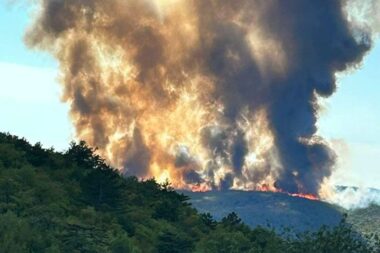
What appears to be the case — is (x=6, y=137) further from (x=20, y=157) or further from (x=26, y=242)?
(x=26, y=242)

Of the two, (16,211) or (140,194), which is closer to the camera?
(16,211)

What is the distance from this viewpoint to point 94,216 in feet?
253

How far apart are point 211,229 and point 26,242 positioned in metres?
45.2

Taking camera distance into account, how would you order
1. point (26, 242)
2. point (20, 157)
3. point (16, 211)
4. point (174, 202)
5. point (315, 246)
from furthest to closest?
point (174, 202)
point (315, 246)
point (20, 157)
point (16, 211)
point (26, 242)

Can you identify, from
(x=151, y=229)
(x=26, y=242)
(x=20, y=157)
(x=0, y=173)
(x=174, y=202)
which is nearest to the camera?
(x=26, y=242)

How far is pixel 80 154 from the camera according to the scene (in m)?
103

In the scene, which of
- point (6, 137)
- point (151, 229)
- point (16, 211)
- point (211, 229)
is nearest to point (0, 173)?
point (16, 211)

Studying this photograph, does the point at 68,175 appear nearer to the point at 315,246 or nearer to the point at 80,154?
the point at 80,154

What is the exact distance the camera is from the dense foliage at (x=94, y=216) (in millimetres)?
63875

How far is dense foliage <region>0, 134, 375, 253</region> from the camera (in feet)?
210

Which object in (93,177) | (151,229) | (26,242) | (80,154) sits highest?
(80,154)

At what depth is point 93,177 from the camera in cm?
8819

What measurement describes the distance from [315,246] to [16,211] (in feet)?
141

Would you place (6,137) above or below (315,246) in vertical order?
above
